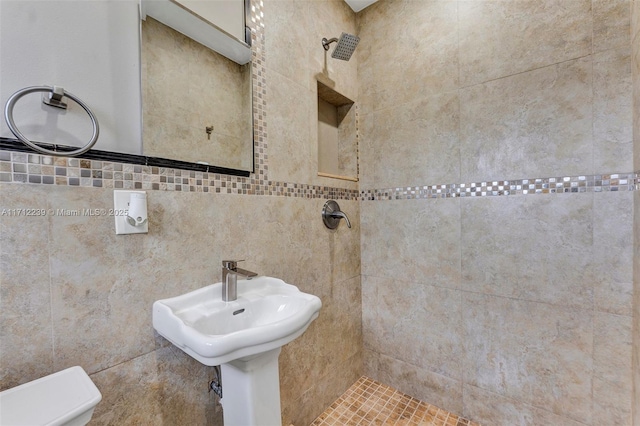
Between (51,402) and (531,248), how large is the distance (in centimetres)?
180

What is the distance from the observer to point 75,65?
2.68 feet

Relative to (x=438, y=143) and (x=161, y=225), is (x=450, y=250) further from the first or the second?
(x=161, y=225)

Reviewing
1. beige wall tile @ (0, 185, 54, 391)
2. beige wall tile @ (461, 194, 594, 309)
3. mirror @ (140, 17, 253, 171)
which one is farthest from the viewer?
beige wall tile @ (461, 194, 594, 309)

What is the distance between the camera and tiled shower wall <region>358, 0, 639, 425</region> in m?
1.19

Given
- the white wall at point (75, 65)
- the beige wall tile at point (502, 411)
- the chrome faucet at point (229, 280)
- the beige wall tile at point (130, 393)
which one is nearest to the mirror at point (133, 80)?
the white wall at point (75, 65)

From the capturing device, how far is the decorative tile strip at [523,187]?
1.17 m

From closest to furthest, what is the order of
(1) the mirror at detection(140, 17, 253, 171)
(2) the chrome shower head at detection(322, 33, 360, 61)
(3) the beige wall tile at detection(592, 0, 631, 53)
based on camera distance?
(1) the mirror at detection(140, 17, 253, 171), (3) the beige wall tile at detection(592, 0, 631, 53), (2) the chrome shower head at detection(322, 33, 360, 61)

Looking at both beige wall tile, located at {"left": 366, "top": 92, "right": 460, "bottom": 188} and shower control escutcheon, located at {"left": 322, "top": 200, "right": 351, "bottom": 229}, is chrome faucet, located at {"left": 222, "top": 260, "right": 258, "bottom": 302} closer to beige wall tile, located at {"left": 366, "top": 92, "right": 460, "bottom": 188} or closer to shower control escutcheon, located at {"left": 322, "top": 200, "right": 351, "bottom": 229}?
shower control escutcheon, located at {"left": 322, "top": 200, "right": 351, "bottom": 229}

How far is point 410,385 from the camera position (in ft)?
5.67

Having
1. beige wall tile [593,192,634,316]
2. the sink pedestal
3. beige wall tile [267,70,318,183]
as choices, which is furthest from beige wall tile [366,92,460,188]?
the sink pedestal

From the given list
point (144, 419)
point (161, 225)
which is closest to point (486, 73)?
point (161, 225)

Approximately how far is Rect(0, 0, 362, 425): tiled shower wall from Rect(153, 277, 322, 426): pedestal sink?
0.09m

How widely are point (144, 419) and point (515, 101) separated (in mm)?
2025

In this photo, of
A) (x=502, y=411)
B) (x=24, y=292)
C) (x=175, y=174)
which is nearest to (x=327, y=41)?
(x=175, y=174)
